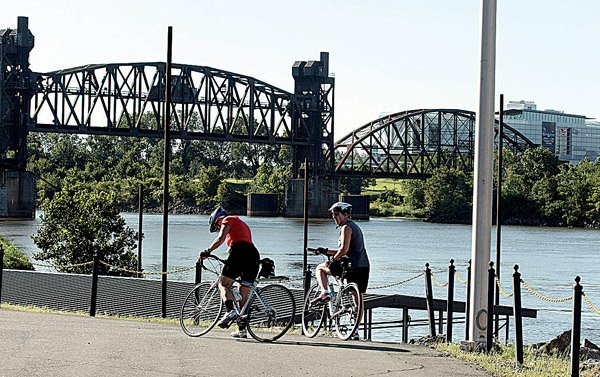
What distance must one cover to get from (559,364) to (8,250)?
29.8 metres

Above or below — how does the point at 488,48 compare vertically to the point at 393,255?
above

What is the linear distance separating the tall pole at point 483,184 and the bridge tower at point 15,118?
390 ft

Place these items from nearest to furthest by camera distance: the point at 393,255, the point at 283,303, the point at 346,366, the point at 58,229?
the point at 346,366
the point at 283,303
the point at 58,229
the point at 393,255

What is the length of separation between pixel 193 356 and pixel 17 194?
4716 inches

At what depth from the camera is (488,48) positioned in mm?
14727

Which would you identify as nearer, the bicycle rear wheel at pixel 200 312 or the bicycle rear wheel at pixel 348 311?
A: the bicycle rear wheel at pixel 348 311

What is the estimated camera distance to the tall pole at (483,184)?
1461cm

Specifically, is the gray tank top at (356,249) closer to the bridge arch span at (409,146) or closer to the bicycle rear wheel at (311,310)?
the bicycle rear wheel at (311,310)

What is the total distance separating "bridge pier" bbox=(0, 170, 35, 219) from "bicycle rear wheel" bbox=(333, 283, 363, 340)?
116878 millimetres

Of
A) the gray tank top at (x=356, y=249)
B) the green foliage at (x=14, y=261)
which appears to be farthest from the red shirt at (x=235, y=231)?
the green foliage at (x=14, y=261)

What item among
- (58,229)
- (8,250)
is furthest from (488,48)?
(58,229)

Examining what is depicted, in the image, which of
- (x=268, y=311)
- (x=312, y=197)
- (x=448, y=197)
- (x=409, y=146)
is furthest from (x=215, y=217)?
(x=409, y=146)

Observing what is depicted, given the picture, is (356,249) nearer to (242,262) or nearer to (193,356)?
(242,262)

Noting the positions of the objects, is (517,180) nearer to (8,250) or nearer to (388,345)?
(8,250)
